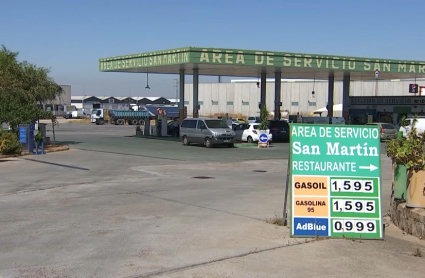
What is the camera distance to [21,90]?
2814 centimetres

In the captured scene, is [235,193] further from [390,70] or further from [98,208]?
[390,70]

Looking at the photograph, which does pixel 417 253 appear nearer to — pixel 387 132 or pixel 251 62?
pixel 251 62

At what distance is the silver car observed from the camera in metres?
31.1

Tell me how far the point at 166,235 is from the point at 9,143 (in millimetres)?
17992

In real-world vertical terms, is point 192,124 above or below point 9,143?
above

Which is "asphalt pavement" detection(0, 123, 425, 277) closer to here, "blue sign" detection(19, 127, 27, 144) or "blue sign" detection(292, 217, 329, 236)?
"blue sign" detection(292, 217, 329, 236)

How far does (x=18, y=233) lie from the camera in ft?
29.3

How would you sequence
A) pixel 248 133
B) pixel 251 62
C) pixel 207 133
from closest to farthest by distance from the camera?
pixel 207 133
pixel 251 62
pixel 248 133

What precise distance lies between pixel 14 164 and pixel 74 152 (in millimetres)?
5917

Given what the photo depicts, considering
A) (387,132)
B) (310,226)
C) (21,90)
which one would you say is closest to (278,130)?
(387,132)

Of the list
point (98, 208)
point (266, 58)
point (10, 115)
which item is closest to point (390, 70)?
point (266, 58)

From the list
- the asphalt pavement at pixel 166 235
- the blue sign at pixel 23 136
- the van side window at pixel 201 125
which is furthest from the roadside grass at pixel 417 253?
the van side window at pixel 201 125

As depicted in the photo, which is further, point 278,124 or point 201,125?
point 278,124

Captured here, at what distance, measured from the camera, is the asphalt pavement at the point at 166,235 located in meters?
6.94
